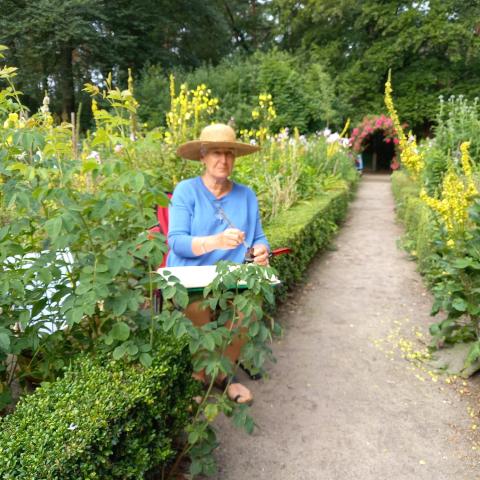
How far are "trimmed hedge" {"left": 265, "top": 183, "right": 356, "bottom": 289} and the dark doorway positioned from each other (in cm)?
1986

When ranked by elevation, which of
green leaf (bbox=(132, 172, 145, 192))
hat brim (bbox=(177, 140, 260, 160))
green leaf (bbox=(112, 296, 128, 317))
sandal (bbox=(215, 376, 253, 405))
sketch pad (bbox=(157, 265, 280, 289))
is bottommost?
sandal (bbox=(215, 376, 253, 405))

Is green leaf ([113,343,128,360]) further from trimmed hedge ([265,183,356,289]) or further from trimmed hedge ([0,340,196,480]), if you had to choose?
trimmed hedge ([265,183,356,289])

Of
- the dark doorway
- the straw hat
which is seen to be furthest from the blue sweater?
the dark doorway

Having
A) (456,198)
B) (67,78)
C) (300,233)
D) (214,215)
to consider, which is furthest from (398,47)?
(214,215)

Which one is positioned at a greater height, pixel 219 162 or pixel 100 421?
pixel 219 162

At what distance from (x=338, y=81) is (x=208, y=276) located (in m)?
22.6

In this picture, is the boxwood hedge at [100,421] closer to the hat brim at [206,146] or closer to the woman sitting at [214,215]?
the woman sitting at [214,215]

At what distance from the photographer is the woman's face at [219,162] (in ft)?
8.97

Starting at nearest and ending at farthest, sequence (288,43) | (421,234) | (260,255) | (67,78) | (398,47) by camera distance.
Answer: (260,255) → (421,234) → (67,78) → (398,47) → (288,43)

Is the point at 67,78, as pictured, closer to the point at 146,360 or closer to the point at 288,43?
the point at 288,43

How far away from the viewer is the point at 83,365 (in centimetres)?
156

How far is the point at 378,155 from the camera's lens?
1032 inches

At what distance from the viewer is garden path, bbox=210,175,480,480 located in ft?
7.37

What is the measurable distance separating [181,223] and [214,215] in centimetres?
22
